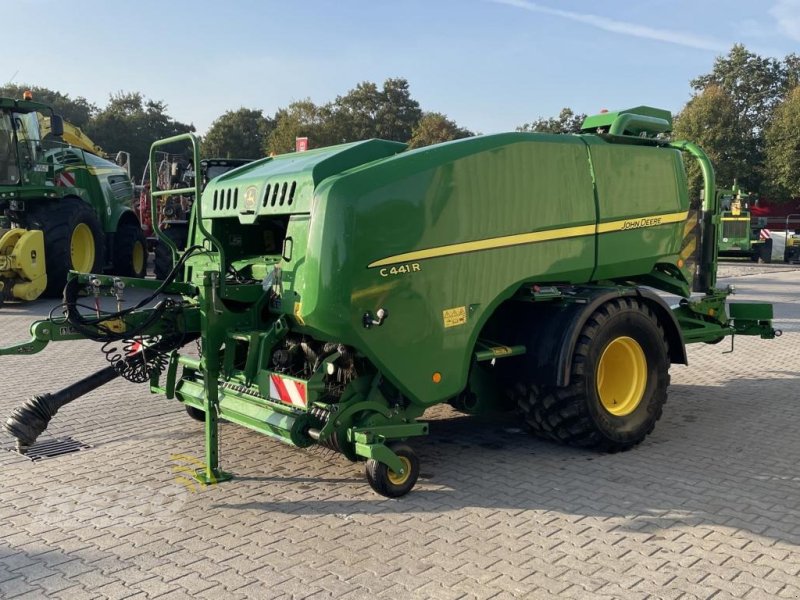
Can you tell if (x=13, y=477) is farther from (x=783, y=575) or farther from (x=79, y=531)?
(x=783, y=575)

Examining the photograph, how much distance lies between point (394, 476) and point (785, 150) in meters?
36.6

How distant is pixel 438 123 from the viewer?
4200cm

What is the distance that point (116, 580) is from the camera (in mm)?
3215

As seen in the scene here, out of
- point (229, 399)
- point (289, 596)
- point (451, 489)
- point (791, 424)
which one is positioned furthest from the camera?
point (791, 424)

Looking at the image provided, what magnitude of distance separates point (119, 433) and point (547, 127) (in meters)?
39.8

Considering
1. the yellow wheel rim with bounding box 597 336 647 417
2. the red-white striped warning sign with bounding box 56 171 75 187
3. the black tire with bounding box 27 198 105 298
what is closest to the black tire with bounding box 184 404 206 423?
the yellow wheel rim with bounding box 597 336 647 417

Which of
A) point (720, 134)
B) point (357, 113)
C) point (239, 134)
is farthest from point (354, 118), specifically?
point (720, 134)

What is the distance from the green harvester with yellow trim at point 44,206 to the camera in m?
11.8

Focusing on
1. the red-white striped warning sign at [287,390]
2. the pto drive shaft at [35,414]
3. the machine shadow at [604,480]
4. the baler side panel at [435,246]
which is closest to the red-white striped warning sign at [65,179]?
the pto drive shaft at [35,414]

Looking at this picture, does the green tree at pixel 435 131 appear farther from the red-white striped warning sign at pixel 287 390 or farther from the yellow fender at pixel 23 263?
the red-white striped warning sign at pixel 287 390

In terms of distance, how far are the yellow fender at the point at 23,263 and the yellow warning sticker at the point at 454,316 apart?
9.68m

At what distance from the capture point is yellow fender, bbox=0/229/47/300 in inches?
455

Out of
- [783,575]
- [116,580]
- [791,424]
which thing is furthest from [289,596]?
[791,424]

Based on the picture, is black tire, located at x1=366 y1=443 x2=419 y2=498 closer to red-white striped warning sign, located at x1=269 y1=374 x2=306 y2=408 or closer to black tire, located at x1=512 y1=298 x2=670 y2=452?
red-white striped warning sign, located at x1=269 y1=374 x2=306 y2=408
